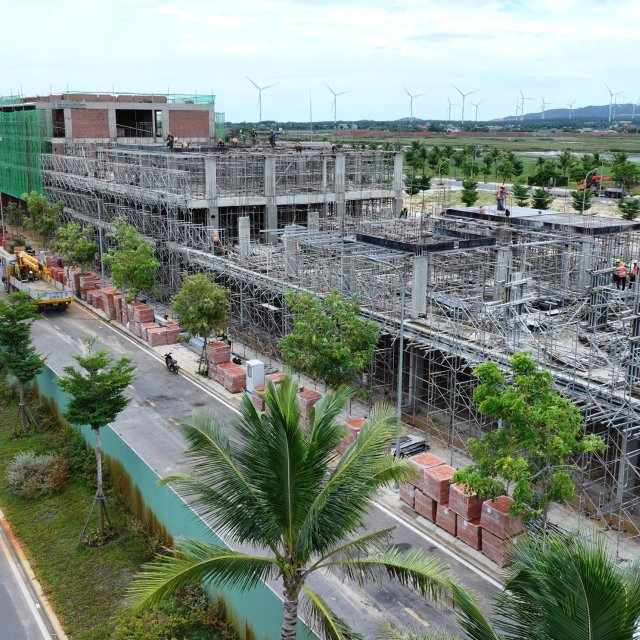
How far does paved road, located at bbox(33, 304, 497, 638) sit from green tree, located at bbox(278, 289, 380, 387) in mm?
3872

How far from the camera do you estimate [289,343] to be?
3092 cm

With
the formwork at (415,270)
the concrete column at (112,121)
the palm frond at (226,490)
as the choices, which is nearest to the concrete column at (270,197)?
the formwork at (415,270)

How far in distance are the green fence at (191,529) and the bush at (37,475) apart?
1580 mm

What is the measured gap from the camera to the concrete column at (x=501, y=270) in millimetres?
37094

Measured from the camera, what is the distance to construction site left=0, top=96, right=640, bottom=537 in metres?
26.4

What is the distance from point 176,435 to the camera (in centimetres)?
3181

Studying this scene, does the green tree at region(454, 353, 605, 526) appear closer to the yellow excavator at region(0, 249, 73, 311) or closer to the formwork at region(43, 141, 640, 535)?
the formwork at region(43, 141, 640, 535)

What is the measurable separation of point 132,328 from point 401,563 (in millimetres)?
36963

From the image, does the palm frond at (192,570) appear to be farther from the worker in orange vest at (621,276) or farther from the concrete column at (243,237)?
the concrete column at (243,237)

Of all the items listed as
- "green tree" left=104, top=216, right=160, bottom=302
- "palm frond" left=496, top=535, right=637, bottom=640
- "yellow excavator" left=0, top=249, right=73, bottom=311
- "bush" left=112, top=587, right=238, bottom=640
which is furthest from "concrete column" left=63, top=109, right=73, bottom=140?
"palm frond" left=496, top=535, right=637, bottom=640

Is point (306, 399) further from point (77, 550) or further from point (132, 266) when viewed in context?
point (132, 266)

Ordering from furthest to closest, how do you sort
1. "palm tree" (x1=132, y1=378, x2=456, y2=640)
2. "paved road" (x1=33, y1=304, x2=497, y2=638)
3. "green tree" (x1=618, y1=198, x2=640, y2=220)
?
"green tree" (x1=618, y1=198, x2=640, y2=220) → "paved road" (x1=33, y1=304, x2=497, y2=638) → "palm tree" (x1=132, y1=378, x2=456, y2=640)

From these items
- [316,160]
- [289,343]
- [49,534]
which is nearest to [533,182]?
[316,160]

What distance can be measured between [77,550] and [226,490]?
41.1 ft
